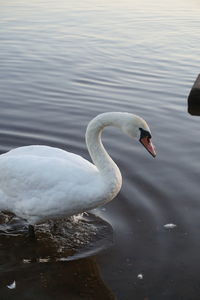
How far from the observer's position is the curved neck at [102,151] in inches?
207

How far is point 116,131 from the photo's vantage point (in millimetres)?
8781

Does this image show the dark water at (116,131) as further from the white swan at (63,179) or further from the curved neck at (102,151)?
the curved neck at (102,151)

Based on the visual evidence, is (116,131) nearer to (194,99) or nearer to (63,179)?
(194,99)

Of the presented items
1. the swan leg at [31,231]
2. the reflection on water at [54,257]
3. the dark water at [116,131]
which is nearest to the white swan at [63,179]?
the swan leg at [31,231]

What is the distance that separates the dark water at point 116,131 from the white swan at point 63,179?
57cm

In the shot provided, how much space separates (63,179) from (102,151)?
0.59m

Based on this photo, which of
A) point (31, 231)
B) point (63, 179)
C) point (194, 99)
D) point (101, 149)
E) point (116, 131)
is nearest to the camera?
point (63, 179)

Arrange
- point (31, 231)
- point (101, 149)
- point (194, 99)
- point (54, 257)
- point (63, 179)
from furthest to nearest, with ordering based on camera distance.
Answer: point (194, 99)
point (31, 231)
point (101, 149)
point (54, 257)
point (63, 179)

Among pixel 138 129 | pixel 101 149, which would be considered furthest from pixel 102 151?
pixel 138 129

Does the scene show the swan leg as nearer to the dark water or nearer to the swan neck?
the dark water

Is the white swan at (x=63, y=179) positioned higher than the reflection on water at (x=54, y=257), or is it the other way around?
the white swan at (x=63, y=179)

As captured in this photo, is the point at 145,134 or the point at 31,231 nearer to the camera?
the point at 145,134

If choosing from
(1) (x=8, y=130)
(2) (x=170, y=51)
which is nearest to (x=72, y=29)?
(2) (x=170, y=51)

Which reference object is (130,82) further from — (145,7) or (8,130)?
(145,7)
